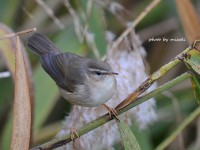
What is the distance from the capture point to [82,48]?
312cm

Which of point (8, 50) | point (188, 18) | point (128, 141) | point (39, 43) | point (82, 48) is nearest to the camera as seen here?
point (128, 141)

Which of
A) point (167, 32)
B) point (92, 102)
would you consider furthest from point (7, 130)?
point (167, 32)

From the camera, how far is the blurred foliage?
2951mm

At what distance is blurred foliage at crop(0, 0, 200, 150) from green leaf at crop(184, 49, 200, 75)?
1.28 m

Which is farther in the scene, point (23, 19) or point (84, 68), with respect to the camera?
point (23, 19)

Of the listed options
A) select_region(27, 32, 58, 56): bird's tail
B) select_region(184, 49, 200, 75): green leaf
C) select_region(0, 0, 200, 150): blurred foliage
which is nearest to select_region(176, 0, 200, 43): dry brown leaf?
select_region(0, 0, 200, 150): blurred foliage

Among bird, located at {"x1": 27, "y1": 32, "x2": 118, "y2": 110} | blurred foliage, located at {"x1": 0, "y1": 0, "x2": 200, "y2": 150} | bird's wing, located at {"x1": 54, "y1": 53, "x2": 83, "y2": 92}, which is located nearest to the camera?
bird, located at {"x1": 27, "y1": 32, "x2": 118, "y2": 110}

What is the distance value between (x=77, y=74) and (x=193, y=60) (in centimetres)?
92

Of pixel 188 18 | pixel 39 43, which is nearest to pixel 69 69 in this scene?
pixel 39 43

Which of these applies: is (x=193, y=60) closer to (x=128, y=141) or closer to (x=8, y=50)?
(x=128, y=141)

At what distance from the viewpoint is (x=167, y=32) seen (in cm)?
356

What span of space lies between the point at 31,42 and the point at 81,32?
0.52 meters

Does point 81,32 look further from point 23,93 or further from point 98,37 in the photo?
point 23,93

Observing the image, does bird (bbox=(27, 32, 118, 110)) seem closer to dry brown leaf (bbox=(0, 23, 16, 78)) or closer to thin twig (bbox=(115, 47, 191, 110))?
dry brown leaf (bbox=(0, 23, 16, 78))
